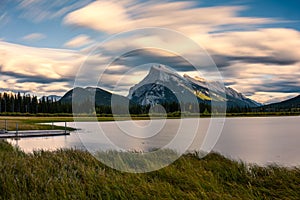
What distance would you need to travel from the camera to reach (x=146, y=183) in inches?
358

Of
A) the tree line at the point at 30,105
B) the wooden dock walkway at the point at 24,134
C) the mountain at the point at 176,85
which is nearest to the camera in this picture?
the mountain at the point at 176,85

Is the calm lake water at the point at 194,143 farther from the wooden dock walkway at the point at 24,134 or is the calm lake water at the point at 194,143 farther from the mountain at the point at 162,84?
the mountain at the point at 162,84

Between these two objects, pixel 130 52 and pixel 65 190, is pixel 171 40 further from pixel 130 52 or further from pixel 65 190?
pixel 65 190

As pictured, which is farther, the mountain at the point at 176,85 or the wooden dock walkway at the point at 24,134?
the wooden dock walkway at the point at 24,134

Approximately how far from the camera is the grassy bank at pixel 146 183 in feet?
27.1

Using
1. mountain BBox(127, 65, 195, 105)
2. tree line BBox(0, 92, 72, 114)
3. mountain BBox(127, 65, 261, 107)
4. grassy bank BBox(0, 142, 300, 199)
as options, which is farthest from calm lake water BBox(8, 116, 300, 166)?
tree line BBox(0, 92, 72, 114)

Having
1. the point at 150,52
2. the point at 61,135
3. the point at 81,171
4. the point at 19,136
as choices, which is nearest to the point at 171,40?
the point at 150,52

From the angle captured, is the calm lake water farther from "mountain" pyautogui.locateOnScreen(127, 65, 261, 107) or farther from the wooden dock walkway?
"mountain" pyautogui.locateOnScreen(127, 65, 261, 107)

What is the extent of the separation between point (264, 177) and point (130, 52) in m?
6.13

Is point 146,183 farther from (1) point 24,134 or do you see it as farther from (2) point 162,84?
(1) point 24,134

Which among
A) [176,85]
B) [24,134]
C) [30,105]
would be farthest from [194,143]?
[30,105]

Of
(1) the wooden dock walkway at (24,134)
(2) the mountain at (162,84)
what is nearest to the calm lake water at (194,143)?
(1) the wooden dock walkway at (24,134)

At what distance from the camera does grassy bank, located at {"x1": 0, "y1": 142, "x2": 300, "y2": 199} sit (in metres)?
8.25

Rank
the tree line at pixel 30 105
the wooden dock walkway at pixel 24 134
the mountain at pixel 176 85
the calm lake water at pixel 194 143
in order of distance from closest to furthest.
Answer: the mountain at pixel 176 85 → the calm lake water at pixel 194 143 → the wooden dock walkway at pixel 24 134 → the tree line at pixel 30 105
